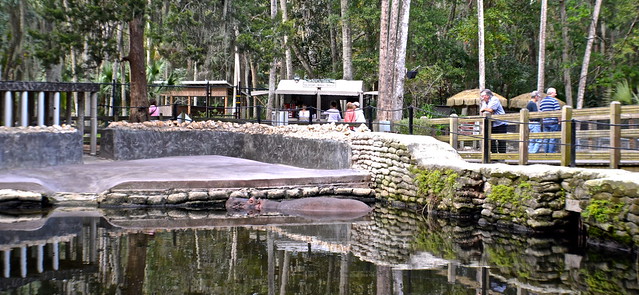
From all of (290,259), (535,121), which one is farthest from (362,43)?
(290,259)

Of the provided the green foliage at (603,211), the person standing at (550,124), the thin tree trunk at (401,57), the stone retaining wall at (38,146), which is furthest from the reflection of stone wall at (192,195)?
the thin tree trunk at (401,57)

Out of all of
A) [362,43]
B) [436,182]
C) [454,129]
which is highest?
[362,43]

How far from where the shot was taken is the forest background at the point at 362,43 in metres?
23.3

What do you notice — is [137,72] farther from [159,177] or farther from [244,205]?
[244,205]

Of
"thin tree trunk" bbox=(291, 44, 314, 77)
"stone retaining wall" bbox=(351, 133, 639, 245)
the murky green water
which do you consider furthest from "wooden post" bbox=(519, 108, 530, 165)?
"thin tree trunk" bbox=(291, 44, 314, 77)

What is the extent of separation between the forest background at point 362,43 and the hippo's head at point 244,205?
8642 millimetres

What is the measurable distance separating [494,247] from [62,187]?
7.50m

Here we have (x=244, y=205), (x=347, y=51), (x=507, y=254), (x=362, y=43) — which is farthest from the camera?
(x=362, y=43)

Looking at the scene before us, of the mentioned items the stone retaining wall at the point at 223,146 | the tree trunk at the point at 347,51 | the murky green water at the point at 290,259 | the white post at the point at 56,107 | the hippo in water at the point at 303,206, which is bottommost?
the murky green water at the point at 290,259

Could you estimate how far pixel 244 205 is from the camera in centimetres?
1246

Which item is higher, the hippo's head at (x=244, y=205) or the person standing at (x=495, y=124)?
the person standing at (x=495, y=124)

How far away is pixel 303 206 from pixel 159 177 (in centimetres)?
271

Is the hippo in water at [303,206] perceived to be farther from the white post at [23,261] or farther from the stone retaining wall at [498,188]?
the white post at [23,261]

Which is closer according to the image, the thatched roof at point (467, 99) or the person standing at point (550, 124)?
the person standing at point (550, 124)
